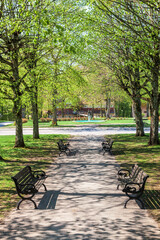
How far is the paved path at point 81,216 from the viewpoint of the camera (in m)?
5.71

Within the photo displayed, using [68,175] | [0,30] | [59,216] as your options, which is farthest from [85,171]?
[0,30]

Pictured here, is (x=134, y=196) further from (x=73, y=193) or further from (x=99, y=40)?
(x=99, y=40)

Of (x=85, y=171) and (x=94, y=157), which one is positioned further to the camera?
(x=94, y=157)

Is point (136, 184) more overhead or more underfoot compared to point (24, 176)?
more underfoot

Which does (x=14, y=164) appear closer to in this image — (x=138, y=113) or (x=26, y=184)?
(x=26, y=184)

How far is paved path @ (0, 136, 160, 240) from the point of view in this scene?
18.7ft

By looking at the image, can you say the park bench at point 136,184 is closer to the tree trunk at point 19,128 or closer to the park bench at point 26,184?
the park bench at point 26,184

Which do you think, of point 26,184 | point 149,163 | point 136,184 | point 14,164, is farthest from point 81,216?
point 14,164

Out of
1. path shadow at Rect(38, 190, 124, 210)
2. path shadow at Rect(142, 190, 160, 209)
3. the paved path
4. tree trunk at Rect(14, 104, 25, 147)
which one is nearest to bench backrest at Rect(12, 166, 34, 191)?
the paved path

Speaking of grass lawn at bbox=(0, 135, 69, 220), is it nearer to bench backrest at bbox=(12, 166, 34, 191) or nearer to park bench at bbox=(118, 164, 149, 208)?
bench backrest at bbox=(12, 166, 34, 191)

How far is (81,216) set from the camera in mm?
6676

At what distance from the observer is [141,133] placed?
25547 mm

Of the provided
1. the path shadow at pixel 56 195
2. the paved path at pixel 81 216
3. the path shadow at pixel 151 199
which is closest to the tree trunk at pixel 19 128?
the paved path at pixel 81 216

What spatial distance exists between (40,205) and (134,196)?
8.57ft
